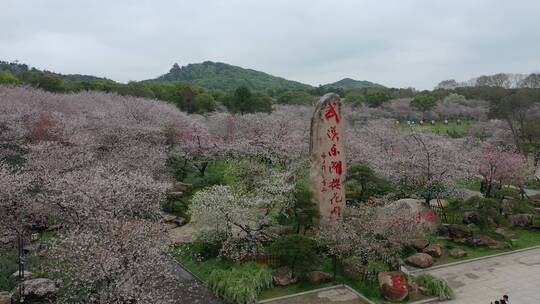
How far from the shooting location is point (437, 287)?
14.8 m

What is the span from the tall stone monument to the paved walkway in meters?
5.09

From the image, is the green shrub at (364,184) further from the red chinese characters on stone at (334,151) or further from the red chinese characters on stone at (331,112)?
the red chinese characters on stone at (331,112)

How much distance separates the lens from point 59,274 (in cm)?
1492

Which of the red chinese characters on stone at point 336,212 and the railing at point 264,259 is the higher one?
the red chinese characters on stone at point 336,212

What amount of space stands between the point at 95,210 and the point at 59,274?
2600mm

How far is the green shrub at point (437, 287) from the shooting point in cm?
1462

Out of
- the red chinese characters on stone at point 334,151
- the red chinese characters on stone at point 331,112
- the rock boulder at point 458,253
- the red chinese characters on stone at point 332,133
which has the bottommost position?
the rock boulder at point 458,253

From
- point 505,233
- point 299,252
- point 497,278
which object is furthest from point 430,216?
point 299,252

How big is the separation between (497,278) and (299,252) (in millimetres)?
8045

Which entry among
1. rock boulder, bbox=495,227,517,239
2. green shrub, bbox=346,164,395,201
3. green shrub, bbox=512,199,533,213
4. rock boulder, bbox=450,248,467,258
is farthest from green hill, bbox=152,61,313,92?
rock boulder, bbox=450,248,467,258

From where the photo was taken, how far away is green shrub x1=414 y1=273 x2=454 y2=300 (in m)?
14.6

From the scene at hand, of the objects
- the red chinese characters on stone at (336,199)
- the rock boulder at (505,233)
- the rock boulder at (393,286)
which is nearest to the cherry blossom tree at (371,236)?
the rock boulder at (393,286)

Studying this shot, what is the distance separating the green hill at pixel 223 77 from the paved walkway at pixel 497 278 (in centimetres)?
12582

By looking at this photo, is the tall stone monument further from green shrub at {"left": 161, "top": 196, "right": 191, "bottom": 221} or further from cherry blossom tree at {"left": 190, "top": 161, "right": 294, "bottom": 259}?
green shrub at {"left": 161, "top": 196, "right": 191, "bottom": 221}
